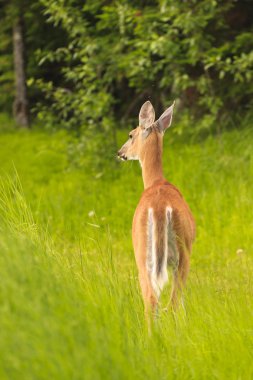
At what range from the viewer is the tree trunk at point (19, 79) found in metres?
14.6

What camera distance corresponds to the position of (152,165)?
5.86 meters

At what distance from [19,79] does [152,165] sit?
31.0 ft

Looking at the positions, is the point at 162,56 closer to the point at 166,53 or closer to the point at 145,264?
the point at 166,53

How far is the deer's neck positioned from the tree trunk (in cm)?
899

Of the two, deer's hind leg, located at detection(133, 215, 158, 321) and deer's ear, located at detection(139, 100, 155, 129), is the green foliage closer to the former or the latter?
deer's ear, located at detection(139, 100, 155, 129)

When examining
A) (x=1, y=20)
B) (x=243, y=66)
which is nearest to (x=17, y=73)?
(x=1, y=20)

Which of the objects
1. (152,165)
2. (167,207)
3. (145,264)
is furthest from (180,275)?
(152,165)

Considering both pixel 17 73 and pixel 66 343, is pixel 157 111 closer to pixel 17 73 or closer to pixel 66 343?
pixel 17 73

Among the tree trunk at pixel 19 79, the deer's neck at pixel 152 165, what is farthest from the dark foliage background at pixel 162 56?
the deer's neck at pixel 152 165

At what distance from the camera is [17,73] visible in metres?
14.9

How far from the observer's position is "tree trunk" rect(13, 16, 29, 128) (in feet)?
47.9

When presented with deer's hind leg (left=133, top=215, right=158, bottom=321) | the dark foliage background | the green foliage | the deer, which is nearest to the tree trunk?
the dark foliage background

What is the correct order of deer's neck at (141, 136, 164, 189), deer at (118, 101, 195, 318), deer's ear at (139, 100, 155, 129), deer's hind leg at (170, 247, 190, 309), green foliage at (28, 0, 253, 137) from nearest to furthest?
1. deer at (118, 101, 195, 318)
2. deer's hind leg at (170, 247, 190, 309)
3. deer's neck at (141, 136, 164, 189)
4. deer's ear at (139, 100, 155, 129)
5. green foliage at (28, 0, 253, 137)

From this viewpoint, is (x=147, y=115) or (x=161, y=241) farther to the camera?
(x=147, y=115)
